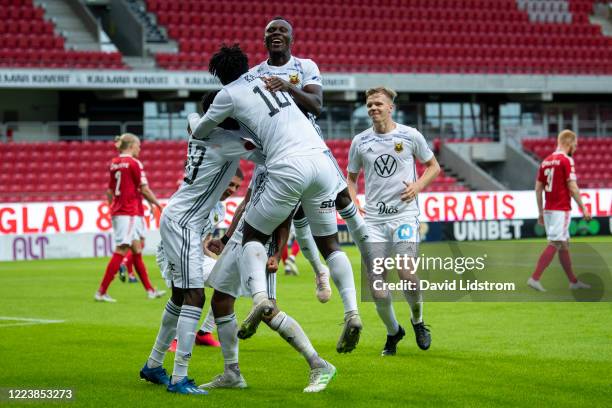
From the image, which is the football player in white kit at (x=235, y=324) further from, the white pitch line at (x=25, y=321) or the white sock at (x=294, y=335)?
the white pitch line at (x=25, y=321)

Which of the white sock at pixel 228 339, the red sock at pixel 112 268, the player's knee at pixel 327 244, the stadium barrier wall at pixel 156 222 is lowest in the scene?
the stadium barrier wall at pixel 156 222

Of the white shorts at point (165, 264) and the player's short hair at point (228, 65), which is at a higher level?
the player's short hair at point (228, 65)

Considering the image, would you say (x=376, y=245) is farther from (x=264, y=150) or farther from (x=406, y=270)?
(x=264, y=150)

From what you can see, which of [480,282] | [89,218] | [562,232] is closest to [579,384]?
[480,282]

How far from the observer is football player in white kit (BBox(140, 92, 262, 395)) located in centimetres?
722

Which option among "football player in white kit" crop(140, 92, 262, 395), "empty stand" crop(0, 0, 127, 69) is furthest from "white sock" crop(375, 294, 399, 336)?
"empty stand" crop(0, 0, 127, 69)

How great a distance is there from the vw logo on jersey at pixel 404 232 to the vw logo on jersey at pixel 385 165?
0.49 m

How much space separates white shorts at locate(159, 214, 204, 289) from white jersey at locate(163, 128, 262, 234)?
0.05m

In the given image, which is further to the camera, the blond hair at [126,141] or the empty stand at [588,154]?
the empty stand at [588,154]

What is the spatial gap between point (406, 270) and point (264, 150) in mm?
2564

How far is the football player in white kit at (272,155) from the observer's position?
7043mm

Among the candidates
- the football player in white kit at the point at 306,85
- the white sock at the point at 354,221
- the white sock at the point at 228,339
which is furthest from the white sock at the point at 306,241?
the white sock at the point at 228,339

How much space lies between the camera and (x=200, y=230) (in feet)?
24.4

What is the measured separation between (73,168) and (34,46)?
4.54 metres
